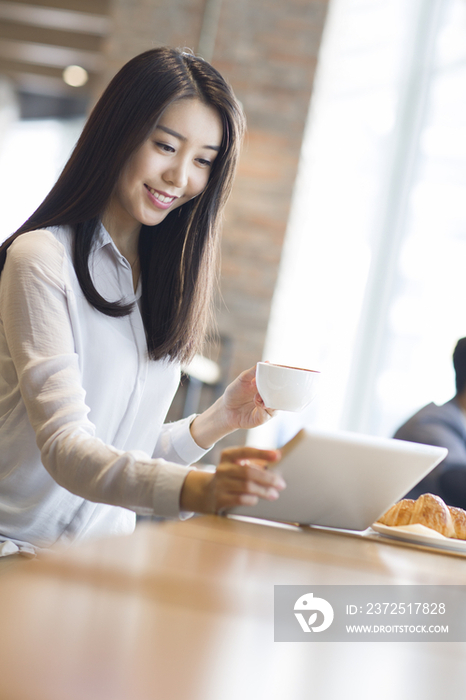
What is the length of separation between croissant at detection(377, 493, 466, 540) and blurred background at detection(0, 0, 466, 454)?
305 centimetres

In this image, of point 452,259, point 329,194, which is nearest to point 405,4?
point 329,194

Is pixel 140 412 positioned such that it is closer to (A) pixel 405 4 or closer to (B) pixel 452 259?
(B) pixel 452 259

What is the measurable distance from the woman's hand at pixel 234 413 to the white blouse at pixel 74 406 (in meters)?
0.03

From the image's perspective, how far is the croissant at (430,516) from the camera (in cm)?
113

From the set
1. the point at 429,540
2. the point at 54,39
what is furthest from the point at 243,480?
the point at 54,39

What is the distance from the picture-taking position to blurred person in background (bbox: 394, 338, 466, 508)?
2.11 m

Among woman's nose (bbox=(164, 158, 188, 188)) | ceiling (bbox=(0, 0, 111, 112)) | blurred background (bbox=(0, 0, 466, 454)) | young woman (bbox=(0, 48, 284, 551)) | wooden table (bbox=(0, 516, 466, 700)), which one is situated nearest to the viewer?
wooden table (bbox=(0, 516, 466, 700))

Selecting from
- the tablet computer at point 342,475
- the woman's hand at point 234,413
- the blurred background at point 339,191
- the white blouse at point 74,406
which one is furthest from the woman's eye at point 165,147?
the blurred background at point 339,191

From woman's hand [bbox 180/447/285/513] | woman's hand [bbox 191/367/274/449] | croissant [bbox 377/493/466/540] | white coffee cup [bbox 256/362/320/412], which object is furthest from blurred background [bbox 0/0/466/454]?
woman's hand [bbox 180/447/285/513]

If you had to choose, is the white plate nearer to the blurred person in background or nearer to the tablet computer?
the tablet computer

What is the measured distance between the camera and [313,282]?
4715mm

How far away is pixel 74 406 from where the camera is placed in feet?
3.17

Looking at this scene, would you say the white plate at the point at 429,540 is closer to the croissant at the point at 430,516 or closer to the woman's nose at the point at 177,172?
the croissant at the point at 430,516

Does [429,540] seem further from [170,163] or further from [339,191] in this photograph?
[339,191]
